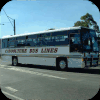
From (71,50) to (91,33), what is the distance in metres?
2.17

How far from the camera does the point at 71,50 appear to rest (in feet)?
37.9

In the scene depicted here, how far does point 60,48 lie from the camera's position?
12.3 metres

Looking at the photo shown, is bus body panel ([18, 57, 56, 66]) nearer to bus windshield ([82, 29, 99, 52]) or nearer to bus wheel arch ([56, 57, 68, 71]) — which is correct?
bus wheel arch ([56, 57, 68, 71])

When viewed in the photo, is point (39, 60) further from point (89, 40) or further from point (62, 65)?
point (89, 40)

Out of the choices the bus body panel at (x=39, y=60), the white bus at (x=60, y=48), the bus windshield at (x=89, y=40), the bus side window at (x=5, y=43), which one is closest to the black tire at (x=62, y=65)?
the white bus at (x=60, y=48)

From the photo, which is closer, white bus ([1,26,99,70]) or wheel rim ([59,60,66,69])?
white bus ([1,26,99,70])

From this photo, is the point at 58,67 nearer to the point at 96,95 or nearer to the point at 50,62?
the point at 50,62

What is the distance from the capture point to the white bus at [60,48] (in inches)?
440

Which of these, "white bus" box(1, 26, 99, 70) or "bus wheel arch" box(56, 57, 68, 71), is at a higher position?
"white bus" box(1, 26, 99, 70)

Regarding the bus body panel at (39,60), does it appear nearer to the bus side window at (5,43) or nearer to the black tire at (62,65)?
the black tire at (62,65)

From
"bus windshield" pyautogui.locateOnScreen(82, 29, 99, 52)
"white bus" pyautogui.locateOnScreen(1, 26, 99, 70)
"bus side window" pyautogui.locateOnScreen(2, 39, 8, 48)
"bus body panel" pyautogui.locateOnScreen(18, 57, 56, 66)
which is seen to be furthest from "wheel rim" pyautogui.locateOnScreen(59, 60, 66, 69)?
"bus side window" pyautogui.locateOnScreen(2, 39, 8, 48)

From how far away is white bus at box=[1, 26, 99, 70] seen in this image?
36.7 ft

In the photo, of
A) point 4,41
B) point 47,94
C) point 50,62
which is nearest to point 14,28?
point 4,41

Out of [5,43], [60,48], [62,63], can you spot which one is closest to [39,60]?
[62,63]
